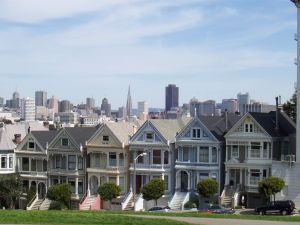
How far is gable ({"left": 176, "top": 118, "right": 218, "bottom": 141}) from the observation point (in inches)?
2456

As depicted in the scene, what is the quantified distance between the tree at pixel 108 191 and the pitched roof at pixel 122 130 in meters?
5.04

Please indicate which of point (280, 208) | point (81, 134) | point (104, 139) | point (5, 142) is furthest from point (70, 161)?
point (280, 208)

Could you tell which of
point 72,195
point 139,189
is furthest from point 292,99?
point 72,195

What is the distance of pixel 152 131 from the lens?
64938 mm

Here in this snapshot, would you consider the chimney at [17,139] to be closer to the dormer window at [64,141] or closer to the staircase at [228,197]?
the dormer window at [64,141]

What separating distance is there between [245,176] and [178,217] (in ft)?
69.2

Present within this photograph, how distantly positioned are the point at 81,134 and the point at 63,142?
2.22 meters

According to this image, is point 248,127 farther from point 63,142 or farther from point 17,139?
point 17,139

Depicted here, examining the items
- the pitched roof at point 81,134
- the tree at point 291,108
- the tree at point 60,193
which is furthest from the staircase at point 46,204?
the tree at point 291,108

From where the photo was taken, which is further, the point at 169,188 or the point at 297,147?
the point at 169,188

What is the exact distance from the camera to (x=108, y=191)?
206 feet

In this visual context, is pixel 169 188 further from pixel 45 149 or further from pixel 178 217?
pixel 178 217

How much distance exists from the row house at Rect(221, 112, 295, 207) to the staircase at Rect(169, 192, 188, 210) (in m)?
4.19

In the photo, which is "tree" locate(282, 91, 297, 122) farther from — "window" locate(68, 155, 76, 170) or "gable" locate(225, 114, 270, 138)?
"window" locate(68, 155, 76, 170)
